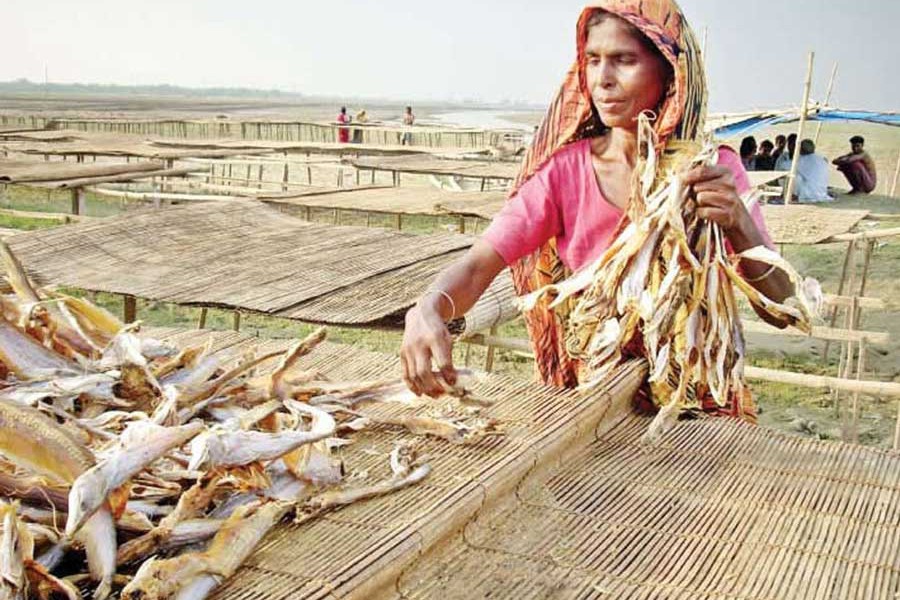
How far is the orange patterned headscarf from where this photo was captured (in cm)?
243

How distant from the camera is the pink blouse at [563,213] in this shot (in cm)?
268

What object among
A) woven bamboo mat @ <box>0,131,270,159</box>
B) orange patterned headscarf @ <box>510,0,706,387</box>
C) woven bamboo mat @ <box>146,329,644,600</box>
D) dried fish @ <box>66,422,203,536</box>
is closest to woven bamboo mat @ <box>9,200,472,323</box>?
orange patterned headscarf @ <box>510,0,706,387</box>

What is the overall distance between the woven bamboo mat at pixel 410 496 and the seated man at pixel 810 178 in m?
13.0

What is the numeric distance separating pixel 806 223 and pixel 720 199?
5812 mm

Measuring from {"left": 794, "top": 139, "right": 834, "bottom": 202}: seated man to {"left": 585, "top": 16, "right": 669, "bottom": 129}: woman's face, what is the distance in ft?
41.8

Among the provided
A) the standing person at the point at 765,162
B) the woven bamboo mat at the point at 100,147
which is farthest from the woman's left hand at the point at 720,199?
the standing person at the point at 765,162

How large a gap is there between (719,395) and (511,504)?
2.50 feet

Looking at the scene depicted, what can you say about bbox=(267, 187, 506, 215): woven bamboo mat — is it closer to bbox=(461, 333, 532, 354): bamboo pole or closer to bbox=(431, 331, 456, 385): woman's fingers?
bbox=(461, 333, 532, 354): bamboo pole

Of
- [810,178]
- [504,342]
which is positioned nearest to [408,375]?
[504,342]

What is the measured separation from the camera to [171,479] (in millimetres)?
1818

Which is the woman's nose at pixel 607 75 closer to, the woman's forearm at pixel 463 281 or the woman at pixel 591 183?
the woman at pixel 591 183

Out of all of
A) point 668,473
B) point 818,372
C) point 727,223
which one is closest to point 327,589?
point 668,473

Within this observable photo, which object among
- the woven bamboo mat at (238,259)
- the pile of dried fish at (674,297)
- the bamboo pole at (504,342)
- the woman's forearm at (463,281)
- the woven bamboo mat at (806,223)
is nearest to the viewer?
the pile of dried fish at (674,297)

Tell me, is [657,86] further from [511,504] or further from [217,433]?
[217,433]
